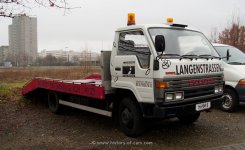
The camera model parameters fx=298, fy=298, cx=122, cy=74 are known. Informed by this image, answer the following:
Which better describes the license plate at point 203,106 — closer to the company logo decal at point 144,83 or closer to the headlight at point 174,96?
the headlight at point 174,96

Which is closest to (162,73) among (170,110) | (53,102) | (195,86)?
(170,110)

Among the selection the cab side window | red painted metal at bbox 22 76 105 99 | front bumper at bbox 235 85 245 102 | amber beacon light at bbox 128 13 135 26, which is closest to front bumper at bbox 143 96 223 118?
the cab side window

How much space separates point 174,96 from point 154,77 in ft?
1.63

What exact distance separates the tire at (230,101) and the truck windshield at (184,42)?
2.46 m

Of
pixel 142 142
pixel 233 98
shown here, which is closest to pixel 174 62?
pixel 142 142

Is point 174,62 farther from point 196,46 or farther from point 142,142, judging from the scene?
point 142,142

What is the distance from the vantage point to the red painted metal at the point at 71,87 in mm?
6348

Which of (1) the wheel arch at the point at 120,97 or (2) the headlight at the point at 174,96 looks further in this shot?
(1) the wheel arch at the point at 120,97

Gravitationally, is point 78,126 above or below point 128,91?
below

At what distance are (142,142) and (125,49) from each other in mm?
1902

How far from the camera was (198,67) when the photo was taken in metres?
5.73

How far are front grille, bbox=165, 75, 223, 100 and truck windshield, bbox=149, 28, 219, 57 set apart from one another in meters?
0.55

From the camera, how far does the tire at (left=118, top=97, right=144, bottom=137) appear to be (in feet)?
19.0

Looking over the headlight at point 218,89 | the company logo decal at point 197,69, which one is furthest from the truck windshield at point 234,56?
the company logo decal at point 197,69
